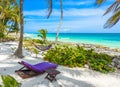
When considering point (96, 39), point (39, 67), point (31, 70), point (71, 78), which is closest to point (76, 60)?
point (71, 78)

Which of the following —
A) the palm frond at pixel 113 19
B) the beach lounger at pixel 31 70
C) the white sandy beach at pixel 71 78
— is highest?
the palm frond at pixel 113 19

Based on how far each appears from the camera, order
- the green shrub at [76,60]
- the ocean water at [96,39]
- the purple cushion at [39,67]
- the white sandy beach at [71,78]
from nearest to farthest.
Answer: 1. the white sandy beach at [71,78]
2. the purple cushion at [39,67]
3. the green shrub at [76,60]
4. the ocean water at [96,39]

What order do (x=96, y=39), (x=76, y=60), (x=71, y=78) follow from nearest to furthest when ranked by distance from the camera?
(x=71, y=78) → (x=76, y=60) → (x=96, y=39)

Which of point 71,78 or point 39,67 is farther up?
point 39,67

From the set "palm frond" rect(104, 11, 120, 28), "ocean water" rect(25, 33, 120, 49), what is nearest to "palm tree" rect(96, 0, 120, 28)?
"palm frond" rect(104, 11, 120, 28)

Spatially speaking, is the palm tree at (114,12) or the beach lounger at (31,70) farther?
the palm tree at (114,12)

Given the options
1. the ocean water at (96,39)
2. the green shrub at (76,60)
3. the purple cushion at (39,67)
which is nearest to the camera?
the purple cushion at (39,67)

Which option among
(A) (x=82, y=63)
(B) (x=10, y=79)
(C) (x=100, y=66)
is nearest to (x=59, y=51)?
(A) (x=82, y=63)

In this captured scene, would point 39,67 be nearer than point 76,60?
Yes

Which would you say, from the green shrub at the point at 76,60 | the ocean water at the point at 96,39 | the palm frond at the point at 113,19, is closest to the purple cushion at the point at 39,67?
the green shrub at the point at 76,60

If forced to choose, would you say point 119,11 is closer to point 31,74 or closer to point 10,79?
point 31,74

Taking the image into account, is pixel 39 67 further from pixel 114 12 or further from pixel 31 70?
pixel 114 12

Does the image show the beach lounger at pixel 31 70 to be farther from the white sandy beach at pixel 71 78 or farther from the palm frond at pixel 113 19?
the palm frond at pixel 113 19

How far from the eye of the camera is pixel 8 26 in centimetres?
2334
